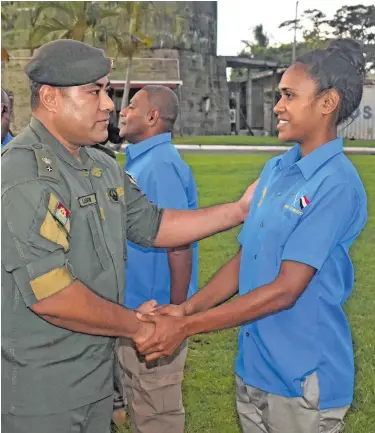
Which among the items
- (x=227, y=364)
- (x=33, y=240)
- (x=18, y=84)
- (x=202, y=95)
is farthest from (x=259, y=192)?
(x=202, y=95)

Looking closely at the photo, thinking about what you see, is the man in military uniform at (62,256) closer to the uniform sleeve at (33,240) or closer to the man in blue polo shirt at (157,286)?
the uniform sleeve at (33,240)

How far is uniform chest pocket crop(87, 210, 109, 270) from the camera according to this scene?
274cm

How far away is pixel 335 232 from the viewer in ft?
8.66

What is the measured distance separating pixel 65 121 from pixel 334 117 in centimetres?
110

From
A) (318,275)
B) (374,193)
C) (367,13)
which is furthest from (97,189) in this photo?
(367,13)

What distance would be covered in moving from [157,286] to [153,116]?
1140 mm

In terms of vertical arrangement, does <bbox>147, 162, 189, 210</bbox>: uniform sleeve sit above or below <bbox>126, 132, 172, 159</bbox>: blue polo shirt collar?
below

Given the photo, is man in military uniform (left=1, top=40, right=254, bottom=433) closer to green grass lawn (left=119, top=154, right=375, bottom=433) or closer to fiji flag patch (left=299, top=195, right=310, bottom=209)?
fiji flag patch (left=299, top=195, right=310, bottom=209)

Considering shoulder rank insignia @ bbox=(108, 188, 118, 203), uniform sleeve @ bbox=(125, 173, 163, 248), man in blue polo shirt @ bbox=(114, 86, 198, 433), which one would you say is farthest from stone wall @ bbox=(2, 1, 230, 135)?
shoulder rank insignia @ bbox=(108, 188, 118, 203)

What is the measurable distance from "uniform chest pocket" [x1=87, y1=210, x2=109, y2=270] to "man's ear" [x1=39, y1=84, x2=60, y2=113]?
475 millimetres

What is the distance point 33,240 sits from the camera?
2.49m

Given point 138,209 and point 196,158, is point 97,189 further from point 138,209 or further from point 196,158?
point 196,158

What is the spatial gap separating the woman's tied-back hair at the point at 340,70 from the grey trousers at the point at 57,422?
1.59 meters

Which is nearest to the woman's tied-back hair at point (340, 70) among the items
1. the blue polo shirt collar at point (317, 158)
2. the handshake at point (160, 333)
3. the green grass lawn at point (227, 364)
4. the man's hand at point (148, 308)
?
the blue polo shirt collar at point (317, 158)
